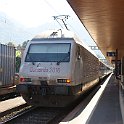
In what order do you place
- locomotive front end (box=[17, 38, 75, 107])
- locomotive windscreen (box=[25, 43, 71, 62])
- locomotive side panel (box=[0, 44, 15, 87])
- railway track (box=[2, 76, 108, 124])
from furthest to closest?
locomotive side panel (box=[0, 44, 15, 87])
locomotive windscreen (box=[25, 43, 71, 62])
locomotive front end (box=[17, 38, 75, 107])
railway track (box=[2, 76, 108, 124])

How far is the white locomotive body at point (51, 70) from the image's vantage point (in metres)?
13.1

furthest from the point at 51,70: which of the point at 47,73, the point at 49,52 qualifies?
the point at 49,52

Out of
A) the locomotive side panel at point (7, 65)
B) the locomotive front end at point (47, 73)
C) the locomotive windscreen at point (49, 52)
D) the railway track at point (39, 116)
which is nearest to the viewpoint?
the railway track at point (39, 116)

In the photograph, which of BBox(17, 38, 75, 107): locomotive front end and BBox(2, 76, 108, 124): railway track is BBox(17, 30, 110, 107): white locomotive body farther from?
BBox(2, 76, 108, 124): railway track

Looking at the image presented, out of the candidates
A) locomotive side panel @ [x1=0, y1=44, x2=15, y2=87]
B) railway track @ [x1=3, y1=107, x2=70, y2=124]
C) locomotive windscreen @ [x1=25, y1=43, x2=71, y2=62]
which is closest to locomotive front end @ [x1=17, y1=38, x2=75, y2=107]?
locomotive windscreen @ [x1=25, y1=43, x2=71, y2=62]

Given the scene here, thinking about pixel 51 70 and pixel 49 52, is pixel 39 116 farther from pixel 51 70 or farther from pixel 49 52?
pixel 49 52

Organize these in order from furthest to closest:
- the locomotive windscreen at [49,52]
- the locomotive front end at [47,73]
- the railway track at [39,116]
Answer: the locomotive windscreen at [49,52]
the locomotive front end at [47,73]
the railway track at [39,116]

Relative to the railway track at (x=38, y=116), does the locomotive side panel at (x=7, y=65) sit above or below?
above

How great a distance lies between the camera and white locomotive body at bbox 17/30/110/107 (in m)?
13.1

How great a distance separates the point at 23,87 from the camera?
13297 millimetres

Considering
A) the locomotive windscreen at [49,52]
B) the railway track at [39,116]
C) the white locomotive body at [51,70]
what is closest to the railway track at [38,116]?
the railway track at [39,116]

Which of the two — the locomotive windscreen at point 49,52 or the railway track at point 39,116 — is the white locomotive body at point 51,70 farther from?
the railway track at point 39,116

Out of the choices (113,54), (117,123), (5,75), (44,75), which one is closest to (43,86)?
(44,75)

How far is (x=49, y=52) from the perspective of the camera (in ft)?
46.1
